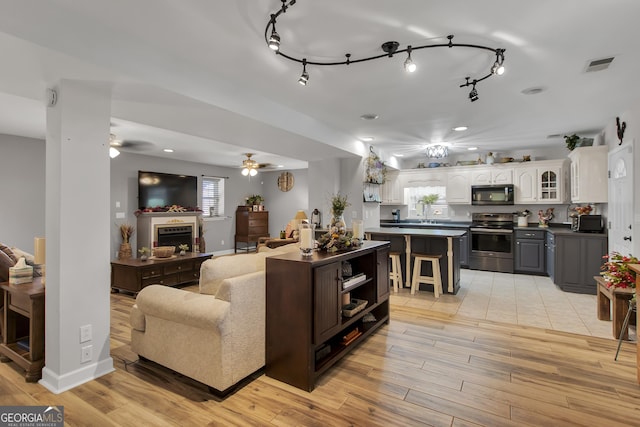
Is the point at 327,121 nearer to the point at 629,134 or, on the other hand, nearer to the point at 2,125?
the point at 629,134

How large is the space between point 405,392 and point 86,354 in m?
2.38

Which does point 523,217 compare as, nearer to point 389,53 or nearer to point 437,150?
point 437,150

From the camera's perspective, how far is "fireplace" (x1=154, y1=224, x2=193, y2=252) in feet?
23.0

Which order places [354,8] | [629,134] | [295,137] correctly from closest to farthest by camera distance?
[354,8], [629,134], [295,137]

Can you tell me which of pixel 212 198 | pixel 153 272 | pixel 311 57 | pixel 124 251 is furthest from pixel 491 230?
pixel 124 251

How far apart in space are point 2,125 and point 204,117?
3.63 metres

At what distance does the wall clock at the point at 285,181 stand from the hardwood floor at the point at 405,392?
720cm

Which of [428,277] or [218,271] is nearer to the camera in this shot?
[218,271]

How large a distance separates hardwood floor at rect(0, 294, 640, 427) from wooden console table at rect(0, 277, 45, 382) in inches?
4.4

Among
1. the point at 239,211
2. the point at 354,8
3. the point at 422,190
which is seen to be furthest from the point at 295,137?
the point at 239,211

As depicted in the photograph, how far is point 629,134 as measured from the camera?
391cm

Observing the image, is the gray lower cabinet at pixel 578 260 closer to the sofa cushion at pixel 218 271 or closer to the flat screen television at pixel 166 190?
the sofa cushion at pixel 218 271

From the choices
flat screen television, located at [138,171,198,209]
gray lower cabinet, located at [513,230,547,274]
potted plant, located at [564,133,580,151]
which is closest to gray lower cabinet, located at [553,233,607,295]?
gray lower cabinet, located at [513,230,547,274]

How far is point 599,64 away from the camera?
2.77 m
